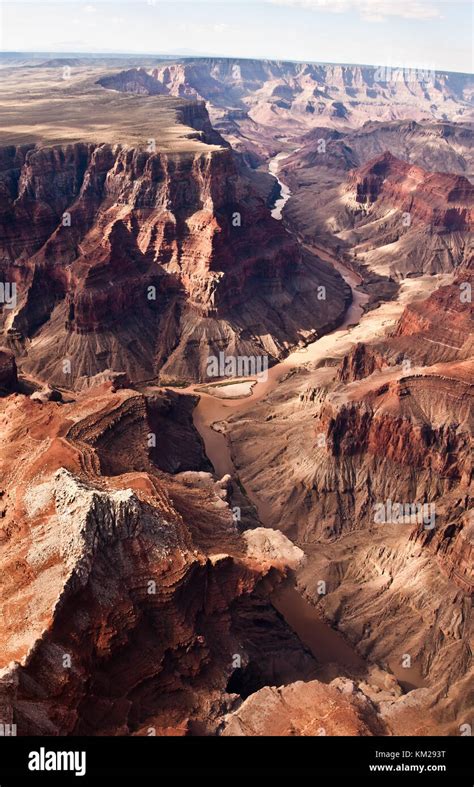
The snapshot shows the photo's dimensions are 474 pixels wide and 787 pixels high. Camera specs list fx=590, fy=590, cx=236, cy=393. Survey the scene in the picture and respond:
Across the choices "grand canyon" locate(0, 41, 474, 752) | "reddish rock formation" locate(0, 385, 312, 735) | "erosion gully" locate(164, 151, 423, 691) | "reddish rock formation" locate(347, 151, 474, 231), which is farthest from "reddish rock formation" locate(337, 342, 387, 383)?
"reddish rock formation" locate(347, 151, 474, 231)

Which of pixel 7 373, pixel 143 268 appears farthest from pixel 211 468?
pixel 143 268

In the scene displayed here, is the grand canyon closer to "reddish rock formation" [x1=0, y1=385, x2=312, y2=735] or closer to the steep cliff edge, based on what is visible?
"reddish rock formation" [x1=0, y1=385, x2=312, y2=735]

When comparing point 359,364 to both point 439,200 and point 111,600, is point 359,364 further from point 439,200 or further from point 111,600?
point 439,200

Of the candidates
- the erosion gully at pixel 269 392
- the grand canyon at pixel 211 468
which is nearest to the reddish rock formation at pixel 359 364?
the grand canyon at pixel 211 468

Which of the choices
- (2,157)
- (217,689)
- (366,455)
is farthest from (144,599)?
(2,157)

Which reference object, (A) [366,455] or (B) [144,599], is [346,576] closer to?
(A) [366,455]

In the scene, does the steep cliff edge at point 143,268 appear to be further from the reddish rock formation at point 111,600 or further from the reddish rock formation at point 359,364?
the reddish rock formation at point 111,600
